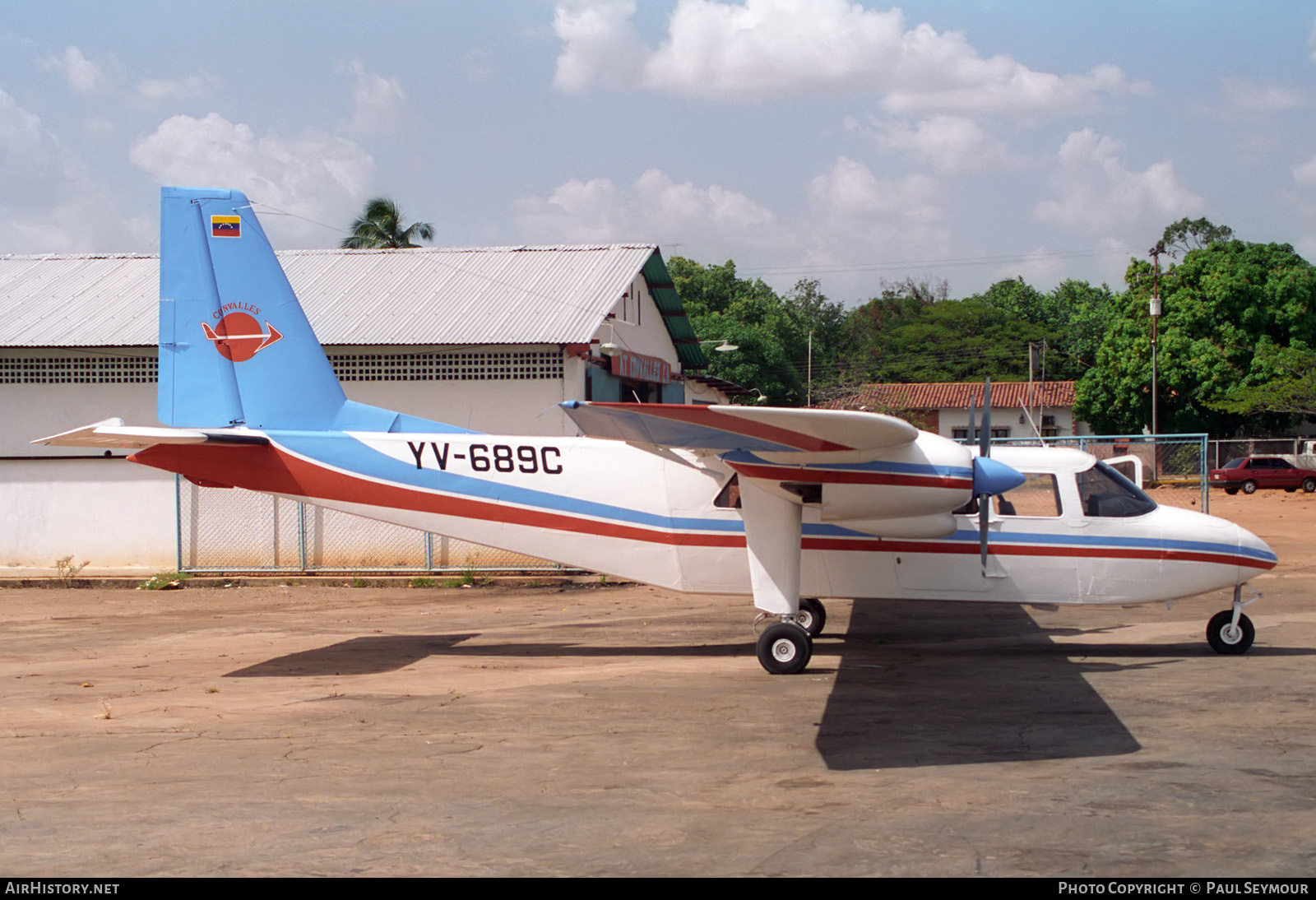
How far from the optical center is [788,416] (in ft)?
30.1

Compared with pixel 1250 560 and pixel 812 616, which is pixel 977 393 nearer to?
pixel 1250 560

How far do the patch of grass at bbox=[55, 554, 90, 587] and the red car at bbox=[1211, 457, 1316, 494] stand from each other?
4043 centimetres

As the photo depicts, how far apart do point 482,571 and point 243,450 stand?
298 inches

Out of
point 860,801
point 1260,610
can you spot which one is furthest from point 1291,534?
point 860,801

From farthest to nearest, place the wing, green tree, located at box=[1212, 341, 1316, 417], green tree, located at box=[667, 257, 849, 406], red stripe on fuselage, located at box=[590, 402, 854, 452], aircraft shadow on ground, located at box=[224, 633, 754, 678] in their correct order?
green tree, located at box=[667, 257, 849, 406] → green tree, located at box=[1212, 341, 1316, 417] → aircraft shadow on ground, located at box=[224, 633, 754, 678] → the wing → red stripe on fuselage, located at box=[590, 402, 854, 452]

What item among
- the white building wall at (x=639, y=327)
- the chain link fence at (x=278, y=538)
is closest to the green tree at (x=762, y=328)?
the white building wall at (x=639, y=327)

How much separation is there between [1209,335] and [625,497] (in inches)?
1971

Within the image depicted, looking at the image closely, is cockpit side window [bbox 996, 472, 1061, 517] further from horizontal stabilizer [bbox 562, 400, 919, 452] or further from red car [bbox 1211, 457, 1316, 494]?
red car [bbox 1211, 457, 1316, 494]

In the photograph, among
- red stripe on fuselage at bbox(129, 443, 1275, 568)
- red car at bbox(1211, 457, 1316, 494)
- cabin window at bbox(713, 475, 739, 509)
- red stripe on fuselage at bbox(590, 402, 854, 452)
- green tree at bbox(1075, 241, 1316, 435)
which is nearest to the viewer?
red stripe on fuselage at bbox(590, 402, 854, 452)

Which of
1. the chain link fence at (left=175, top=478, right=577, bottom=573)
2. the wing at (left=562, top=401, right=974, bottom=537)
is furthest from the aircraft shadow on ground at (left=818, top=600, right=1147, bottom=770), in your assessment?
the chain link fence at (left=175, top=478, right=577, bottom=573)

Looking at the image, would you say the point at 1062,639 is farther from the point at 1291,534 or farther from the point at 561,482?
the point at 1291,534

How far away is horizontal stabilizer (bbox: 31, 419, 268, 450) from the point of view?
35.4 feet

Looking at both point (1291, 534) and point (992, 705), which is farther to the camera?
point (1291, 534)

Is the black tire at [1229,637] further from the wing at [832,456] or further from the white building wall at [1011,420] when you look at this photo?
the white building wall at [1011,420]
